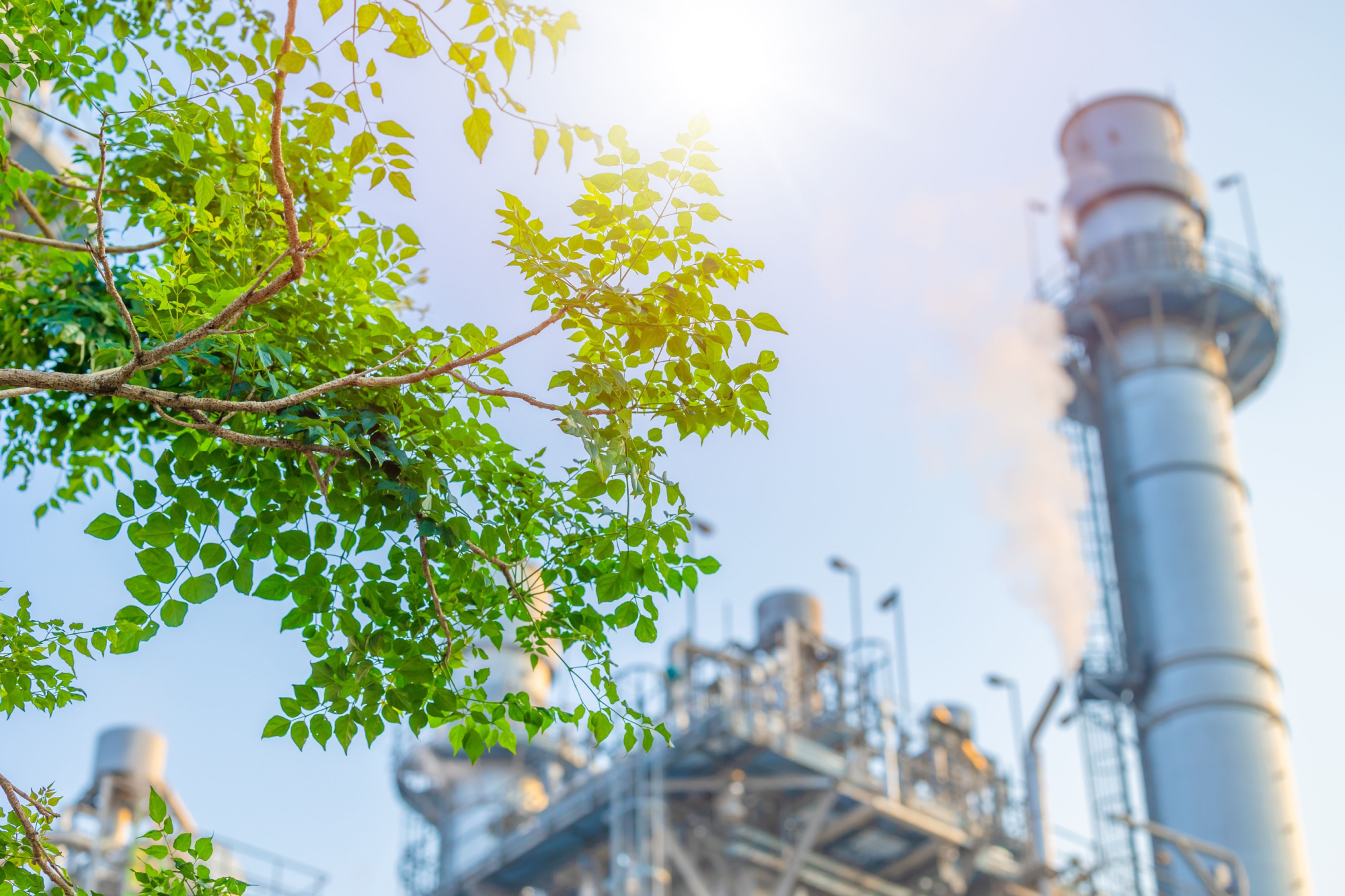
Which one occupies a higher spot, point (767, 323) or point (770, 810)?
point (770, 810)

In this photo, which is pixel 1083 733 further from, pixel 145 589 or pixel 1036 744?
pixel 145 589

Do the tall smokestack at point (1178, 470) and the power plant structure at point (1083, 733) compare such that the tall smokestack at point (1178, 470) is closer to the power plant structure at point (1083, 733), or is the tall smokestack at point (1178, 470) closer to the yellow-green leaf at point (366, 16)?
the power plant structure at point (1083, 733)

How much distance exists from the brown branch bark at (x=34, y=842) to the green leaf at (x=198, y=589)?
3.74 ft

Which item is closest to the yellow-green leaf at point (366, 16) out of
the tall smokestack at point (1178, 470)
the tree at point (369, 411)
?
the tree at point (369, 411)

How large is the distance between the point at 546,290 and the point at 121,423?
9.75 ft

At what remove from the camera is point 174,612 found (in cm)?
566

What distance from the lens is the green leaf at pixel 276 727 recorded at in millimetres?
5625

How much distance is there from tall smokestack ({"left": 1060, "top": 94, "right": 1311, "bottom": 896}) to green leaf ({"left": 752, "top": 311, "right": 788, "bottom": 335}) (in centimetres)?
2555

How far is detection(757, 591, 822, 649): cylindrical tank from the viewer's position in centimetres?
2842

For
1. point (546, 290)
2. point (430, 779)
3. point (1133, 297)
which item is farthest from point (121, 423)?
point (1133, 297)

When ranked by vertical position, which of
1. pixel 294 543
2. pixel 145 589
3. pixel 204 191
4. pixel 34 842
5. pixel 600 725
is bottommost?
pixel 34 842

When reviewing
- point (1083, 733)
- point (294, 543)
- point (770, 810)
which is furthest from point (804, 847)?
point (294, 543)

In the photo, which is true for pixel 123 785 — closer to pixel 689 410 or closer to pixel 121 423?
pixel 121 423

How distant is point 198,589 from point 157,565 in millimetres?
189
